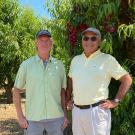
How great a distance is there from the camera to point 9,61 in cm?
1616

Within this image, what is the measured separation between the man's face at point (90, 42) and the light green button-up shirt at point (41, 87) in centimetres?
43

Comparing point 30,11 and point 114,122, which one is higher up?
point 30,11

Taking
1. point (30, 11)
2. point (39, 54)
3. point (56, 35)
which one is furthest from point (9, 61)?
point (39, 54)

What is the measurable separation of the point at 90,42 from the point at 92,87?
0.55m

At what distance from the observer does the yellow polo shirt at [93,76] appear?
5039mm

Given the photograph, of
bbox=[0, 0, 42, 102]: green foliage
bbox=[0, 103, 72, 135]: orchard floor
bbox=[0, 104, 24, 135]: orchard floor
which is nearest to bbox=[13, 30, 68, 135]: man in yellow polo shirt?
bbox=[0, 103, 72, 135]: orchard floor

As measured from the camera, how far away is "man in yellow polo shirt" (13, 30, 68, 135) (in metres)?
5.11

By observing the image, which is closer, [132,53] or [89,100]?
[89,100]

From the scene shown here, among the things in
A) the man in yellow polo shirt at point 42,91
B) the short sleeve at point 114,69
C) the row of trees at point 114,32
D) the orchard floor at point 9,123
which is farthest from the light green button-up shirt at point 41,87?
the orchard floor at point 9,123

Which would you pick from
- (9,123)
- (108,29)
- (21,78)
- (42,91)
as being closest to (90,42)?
(42,91)

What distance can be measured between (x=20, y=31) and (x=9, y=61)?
1.20m

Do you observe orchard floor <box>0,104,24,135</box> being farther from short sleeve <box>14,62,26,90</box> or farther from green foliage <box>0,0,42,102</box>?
short sleeve <box>14,62,26,90</box>

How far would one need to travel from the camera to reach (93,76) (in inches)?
199

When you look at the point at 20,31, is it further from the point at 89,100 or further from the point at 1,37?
the point at 89,100
